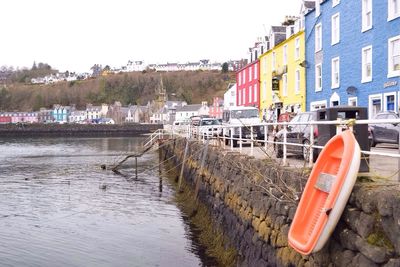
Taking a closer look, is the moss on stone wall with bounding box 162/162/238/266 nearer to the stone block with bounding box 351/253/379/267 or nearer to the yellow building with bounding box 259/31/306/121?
the stone block with bounding box 351/253/379/267

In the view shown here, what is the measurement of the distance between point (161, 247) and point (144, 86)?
7181 inches

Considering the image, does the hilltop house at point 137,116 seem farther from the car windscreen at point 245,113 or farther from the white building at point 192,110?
the car windscreen at point 245,113

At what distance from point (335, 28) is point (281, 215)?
23138 mm

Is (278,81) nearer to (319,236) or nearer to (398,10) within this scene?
(398,10)

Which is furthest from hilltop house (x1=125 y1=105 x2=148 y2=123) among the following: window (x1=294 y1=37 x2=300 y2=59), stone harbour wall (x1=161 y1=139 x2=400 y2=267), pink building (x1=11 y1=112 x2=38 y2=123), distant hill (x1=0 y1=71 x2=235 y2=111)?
stone harbour wall (x1=161 y1=139 x2=400 y2=267)

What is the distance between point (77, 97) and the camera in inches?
7835

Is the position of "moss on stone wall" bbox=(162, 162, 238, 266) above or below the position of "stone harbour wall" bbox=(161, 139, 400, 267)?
below

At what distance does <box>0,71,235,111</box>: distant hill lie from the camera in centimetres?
18238

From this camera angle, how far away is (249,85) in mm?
51219

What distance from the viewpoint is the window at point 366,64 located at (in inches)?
963

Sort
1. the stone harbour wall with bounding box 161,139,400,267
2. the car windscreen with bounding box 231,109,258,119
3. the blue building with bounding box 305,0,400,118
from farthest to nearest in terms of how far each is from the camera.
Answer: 1. the car windscreen with bounding box 231,109,258,119
2. the blue building with bounding box 305,0,400,118
3. the stone harbour wall with bounding box 161,139,400,267

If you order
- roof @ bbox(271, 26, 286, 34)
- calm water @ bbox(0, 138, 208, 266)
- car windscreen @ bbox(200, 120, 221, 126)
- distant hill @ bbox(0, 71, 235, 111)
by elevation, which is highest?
distant hill @ bbox(0, 71, 235, 111)

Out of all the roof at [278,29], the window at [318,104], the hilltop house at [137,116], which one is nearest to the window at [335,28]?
the window at [318,104]

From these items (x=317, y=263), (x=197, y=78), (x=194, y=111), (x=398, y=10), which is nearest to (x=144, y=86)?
(x=197, y=78)
